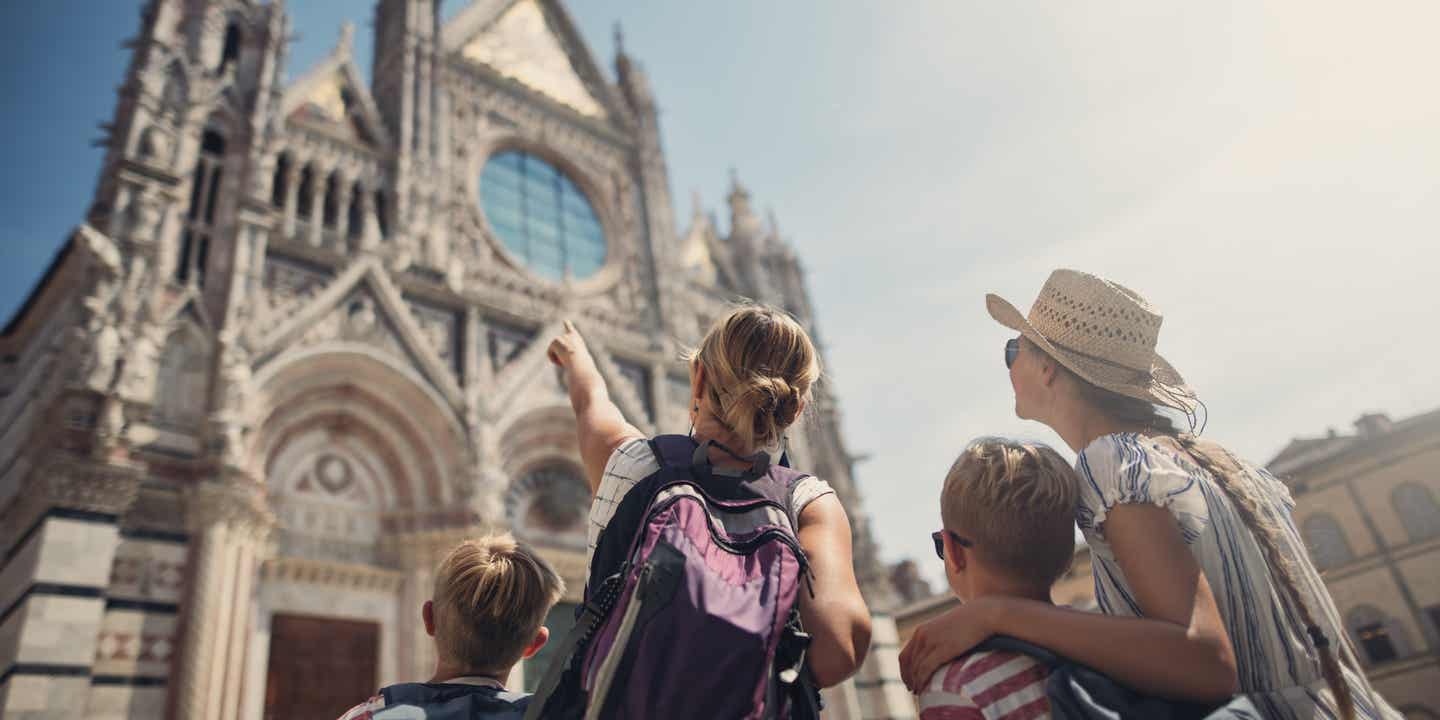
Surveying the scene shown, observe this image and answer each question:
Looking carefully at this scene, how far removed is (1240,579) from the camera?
178 centimetres

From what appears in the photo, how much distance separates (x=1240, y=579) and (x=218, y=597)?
8.52m

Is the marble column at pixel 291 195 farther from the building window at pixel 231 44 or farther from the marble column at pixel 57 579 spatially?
the marble column at pixel 57 579

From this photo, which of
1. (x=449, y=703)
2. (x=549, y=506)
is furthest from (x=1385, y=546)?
(x=449, y=703)

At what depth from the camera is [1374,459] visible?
20.5 metres

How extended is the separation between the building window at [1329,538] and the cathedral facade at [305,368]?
13568 mm

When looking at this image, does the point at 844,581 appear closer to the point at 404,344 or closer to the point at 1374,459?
the point at 404,344

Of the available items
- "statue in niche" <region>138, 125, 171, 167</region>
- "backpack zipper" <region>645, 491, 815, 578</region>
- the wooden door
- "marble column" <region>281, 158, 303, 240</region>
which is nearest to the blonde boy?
"backpack zipper" <region>645, 491, 815, 578</region>

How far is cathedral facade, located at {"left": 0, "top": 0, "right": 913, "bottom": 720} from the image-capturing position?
7398 millimetres

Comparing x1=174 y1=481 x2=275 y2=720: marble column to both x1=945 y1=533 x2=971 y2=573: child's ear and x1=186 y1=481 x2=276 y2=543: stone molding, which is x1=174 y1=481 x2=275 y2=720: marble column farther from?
x1=945 y1=533 x2=971 y2=573: child's ear

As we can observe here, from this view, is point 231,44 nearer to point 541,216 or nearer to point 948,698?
point 541,216

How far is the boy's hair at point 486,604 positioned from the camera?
82.4 inches

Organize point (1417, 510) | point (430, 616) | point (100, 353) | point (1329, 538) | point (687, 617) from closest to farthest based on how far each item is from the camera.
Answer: point (687, 617) < point (430, 616) < point (100, 353) < point (1417, 510) < point (1329, 538)

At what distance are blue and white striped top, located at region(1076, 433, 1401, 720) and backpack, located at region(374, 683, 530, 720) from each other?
1455mm

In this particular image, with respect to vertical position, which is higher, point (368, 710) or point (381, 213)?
point (381, 213)
